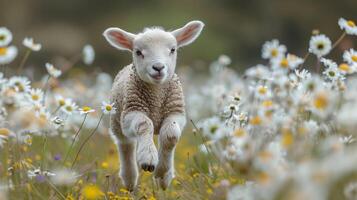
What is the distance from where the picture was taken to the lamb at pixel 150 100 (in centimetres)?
497

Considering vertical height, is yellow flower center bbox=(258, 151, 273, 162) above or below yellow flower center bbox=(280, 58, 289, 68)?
below

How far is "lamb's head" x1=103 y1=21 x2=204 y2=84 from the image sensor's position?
197 inches

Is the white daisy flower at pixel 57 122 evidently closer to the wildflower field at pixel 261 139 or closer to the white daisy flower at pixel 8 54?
the wildflower field at pixel 261 139

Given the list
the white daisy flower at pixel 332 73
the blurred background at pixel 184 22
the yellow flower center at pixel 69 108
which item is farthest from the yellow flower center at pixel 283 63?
the blurred background at pixel 184 22

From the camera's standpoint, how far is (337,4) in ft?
81.6

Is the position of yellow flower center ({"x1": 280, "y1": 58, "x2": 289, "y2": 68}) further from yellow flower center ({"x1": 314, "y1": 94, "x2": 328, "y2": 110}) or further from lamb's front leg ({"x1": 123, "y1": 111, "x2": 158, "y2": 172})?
yellow flower center ({"x1": 314, "y1": 94, "x2": 328, "y2": 110})

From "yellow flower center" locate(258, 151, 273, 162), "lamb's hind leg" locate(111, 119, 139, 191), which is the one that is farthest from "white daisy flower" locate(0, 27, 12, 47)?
"yellow flower center" locate(258, 151, 273, 162)

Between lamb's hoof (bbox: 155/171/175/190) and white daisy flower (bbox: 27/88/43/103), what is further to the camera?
lamb's hoof (bbox: 155/171/175/190)

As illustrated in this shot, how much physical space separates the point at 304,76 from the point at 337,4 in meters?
21.1

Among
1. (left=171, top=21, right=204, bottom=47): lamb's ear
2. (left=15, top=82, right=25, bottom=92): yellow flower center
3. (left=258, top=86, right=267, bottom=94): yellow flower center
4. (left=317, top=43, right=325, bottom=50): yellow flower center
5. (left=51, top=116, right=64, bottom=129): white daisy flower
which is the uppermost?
(left=171, top=21, right=204, bottom=47): lamb's ear

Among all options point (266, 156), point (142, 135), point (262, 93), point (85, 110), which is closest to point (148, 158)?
point (142, 135)

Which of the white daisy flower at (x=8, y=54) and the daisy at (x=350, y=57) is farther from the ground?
the daisy at (x=350, y=57)

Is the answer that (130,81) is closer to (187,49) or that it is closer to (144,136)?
(144,136)

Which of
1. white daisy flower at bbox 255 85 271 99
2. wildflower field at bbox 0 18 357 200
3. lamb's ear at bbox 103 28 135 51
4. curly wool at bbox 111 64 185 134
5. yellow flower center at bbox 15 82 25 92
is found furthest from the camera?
lamb's ear at bbox 103 28 135 51
